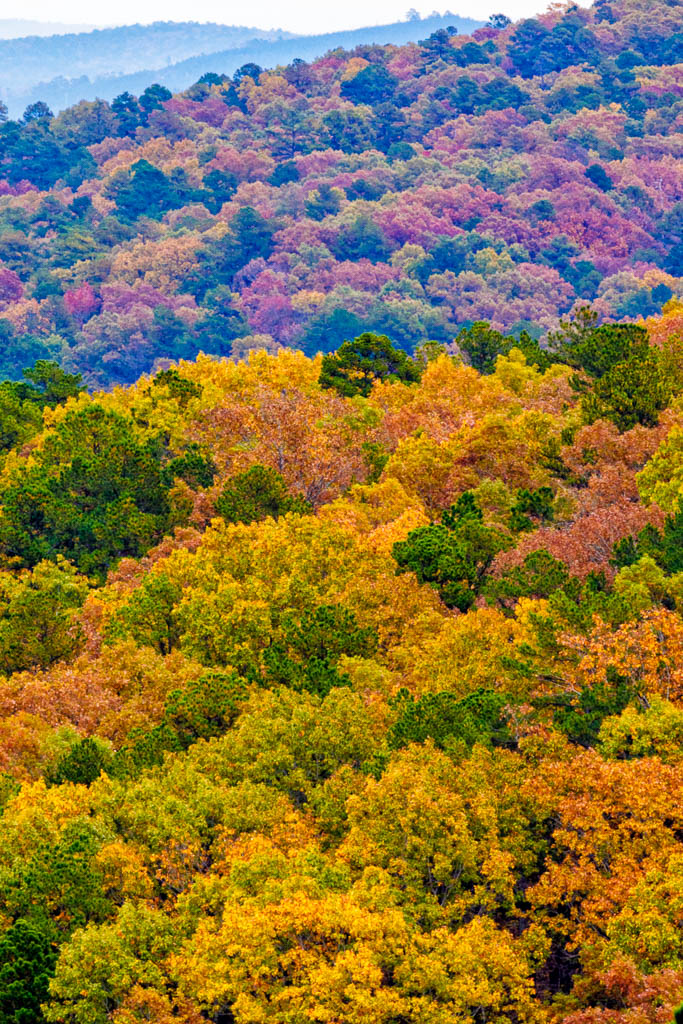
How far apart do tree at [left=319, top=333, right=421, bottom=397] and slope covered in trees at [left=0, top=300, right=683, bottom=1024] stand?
44.6ft

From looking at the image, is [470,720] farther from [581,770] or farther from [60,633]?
[60,633]

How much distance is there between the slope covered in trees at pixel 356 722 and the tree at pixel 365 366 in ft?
44.6

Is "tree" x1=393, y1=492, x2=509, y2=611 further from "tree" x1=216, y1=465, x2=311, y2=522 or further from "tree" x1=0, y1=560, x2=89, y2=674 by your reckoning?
"tree" x1=0, y1=560, x2=89, y2=674

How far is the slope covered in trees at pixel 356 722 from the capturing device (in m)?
26.0

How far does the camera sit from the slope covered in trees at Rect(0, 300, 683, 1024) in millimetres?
26000

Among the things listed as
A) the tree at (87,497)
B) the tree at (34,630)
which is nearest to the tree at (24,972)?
the tree at (34,630)

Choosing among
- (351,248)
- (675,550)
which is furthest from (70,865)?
(351,248)

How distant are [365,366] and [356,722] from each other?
140 ft

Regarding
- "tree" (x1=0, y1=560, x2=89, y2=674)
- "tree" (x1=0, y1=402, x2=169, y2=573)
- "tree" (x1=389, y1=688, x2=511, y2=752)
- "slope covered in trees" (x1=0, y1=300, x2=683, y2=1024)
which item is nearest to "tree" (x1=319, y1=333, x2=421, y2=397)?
"tree" (x1=0, y1=402, x2=169, y2=573)

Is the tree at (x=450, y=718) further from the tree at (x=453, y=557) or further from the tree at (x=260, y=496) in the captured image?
the tree at (x=260, y=496)

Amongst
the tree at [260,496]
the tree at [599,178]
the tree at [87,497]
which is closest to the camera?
the tree at [260,496]

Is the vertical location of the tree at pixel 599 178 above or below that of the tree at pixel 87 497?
below

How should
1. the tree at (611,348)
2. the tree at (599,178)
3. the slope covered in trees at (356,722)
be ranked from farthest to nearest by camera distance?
the tree at (599,178)
the tree at (611,348)
the slope covered in trees at (356,722)

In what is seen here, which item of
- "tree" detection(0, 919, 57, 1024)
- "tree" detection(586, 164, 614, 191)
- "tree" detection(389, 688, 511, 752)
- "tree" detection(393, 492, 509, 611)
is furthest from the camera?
"tree" detection(586, 164, 614, 191)
